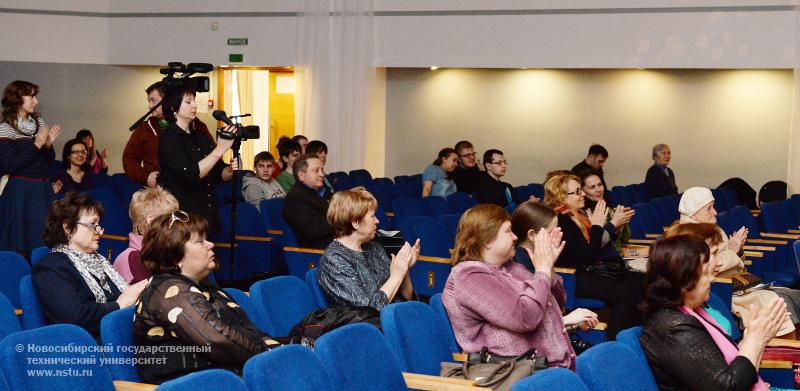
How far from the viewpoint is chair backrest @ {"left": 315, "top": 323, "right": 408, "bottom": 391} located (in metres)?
3.08

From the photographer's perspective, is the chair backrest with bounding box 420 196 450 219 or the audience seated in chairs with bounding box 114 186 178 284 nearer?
the audience seated in chairs with bounding box 114 186 178 284

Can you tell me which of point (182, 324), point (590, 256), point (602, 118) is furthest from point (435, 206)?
point (182, 324)

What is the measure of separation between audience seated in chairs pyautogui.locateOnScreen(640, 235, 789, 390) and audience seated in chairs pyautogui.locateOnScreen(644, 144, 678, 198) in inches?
298

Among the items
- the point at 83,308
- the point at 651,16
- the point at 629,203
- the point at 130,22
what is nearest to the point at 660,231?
the point at 629,203

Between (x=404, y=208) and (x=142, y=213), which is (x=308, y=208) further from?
(x=142, y=213)

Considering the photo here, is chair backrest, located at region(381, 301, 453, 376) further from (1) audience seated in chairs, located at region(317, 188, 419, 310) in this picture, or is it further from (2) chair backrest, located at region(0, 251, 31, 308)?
(2) chair backrest, located at region(0, 251, 31, 308)

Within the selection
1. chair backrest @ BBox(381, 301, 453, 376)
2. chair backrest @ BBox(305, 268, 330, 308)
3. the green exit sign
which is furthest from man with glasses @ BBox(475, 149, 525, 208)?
the green exit sign

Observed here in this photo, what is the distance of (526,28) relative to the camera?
12031 mm

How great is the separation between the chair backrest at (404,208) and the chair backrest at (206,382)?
5870 millimetres

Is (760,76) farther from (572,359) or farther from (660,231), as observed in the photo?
(572,359)

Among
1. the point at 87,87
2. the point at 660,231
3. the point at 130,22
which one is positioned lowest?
the point at 660,231

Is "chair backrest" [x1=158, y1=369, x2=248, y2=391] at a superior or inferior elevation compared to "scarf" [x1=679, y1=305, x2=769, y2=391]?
superior

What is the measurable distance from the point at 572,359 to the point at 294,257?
299 centimetres

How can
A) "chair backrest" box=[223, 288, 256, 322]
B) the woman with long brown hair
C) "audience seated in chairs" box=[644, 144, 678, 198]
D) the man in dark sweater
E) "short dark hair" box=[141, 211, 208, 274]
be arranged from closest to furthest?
"short dark hair" box=[141, 211, 208, 274] < "chair backrest" box=[223, 288, 256, 322] < the woman with long brown hair < the man in dark sweater < "audience seated in chairs" box=[644, 144, 678, 198]
